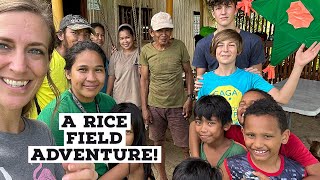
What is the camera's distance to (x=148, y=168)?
217 centimetres

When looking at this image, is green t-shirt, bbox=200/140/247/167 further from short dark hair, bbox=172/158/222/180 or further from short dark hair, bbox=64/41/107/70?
short dark hair, bbox=64/41/107/70

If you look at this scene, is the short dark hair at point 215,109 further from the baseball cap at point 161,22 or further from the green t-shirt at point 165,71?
the baseball cap at point 161,22

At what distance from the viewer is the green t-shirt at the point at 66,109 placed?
5.27 ft

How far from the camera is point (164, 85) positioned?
3.41m

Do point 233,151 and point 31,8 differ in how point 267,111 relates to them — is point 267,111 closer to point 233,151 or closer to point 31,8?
point 233,151

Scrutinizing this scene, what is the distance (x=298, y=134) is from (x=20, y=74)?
194 inches

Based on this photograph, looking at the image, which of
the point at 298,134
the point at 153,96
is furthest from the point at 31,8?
the point at 298,134

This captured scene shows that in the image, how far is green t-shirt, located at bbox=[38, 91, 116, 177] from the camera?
Answer: 161 cm

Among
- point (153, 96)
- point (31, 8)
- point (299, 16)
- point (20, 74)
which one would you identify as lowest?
point (153, 96)

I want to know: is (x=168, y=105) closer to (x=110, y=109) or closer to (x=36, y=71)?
(x=110, y=109)

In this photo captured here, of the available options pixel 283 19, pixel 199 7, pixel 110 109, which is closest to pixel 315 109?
pixel 283 19

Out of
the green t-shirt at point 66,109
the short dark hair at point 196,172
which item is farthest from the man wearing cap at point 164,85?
the short dark hair at point 196,172

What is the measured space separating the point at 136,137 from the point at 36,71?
3.83ft

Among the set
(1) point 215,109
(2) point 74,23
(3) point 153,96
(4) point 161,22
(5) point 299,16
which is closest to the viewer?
(1) point 215,109
